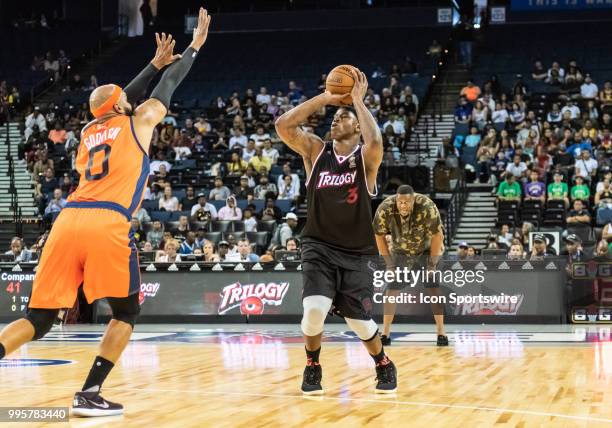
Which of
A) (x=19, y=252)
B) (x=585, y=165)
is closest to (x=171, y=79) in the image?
(x=19, y=252)

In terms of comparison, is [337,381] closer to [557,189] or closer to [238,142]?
[557,189]

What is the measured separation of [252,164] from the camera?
2358 cm

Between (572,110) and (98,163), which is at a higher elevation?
(572,110)

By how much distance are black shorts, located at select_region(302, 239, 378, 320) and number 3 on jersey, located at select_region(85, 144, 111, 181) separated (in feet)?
6.02

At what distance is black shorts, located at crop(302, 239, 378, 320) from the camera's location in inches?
294

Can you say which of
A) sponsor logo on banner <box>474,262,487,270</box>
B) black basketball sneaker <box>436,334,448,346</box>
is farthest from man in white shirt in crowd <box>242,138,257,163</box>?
black basketball sneaker <box>436,334,448,346</box>

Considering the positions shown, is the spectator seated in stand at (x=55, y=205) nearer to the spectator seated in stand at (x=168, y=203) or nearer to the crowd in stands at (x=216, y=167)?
the crowd in stands at (x=216, y=167)

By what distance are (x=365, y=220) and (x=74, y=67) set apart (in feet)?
96.0

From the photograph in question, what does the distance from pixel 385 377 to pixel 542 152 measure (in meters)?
15.2

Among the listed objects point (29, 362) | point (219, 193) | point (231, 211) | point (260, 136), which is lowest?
point (29, 362)

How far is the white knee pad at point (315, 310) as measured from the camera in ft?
24.4

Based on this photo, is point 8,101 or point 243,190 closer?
point 243,190

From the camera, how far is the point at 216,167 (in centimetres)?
2391

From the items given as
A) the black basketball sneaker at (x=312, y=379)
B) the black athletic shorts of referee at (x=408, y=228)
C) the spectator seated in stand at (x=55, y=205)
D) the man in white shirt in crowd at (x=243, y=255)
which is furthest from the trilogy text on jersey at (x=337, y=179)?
the spectator seated in stand at (x=55, y=205)
